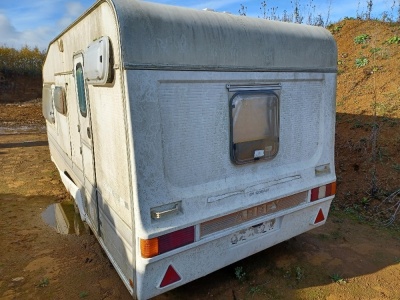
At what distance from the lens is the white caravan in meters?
2.30

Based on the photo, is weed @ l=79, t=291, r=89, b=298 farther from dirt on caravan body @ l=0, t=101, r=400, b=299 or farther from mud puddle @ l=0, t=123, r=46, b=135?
mud puddle @ l=0, t=123, r=46, b=135

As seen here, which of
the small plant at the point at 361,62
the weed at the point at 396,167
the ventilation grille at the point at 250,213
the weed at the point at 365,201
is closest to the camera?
the ventilation grille at the point at 250,213

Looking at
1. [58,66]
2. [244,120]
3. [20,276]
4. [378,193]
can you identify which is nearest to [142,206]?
[244,120]

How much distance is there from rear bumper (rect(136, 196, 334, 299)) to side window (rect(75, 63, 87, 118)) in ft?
6.12

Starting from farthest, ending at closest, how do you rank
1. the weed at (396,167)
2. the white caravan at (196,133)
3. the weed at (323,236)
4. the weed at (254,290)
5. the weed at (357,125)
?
the weed at (357,125) < the weed at (396,167) < the weed at (323,236) < the weed at (254,290) < the white caravan at (196,133)

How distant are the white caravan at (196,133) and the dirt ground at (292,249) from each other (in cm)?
55

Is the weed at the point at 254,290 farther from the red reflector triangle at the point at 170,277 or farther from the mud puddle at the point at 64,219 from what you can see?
the mud puddle at the point at 64,219

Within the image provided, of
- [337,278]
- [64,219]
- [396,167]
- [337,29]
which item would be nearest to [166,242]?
[337,278]

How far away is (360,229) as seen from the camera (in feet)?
15.2

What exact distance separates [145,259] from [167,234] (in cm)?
25

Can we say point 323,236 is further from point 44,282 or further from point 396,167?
point 44,282

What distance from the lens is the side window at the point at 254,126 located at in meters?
2.77

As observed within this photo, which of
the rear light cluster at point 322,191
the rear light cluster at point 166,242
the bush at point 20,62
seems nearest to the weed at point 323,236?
the rear light cluster at point 322,191

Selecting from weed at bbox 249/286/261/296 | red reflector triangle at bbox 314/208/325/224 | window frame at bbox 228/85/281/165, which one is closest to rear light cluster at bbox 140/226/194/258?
window frame at bbox 228/85/281/165
